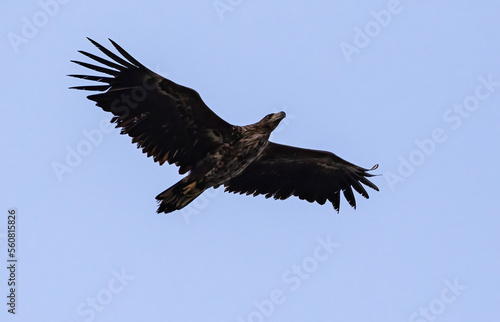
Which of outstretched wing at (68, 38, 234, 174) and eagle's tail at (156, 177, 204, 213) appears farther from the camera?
eagle's tail at (156, 177, 204, 213)

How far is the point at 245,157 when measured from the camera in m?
16.2

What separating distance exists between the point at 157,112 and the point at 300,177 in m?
3.31

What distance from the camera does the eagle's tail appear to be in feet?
51.9

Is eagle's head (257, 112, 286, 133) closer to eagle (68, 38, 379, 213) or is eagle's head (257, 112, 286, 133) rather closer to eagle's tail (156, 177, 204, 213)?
eagle (68, 38, 379, 213)

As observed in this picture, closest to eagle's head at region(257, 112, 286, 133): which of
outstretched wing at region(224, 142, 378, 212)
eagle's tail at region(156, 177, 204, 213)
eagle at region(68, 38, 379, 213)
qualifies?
eagle at region(68, 38, 379, 213)

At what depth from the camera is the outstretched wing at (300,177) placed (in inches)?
684

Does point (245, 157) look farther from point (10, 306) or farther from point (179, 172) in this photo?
point (10, 306)

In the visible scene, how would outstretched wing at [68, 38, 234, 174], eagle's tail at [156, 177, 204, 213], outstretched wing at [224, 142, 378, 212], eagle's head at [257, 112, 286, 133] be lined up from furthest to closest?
outstretched wing at [224, 142, 378, 212]
eagle's head at [257, 112, 286, 133]
eagle's tail at [156, 177, 204, 213]
outstretched wing at [68, 38, 234, 174]

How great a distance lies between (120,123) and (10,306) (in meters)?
3.48

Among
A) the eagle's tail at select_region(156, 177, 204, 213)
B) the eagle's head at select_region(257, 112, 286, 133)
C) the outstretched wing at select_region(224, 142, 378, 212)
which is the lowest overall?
the eagle's tail at select_region(156, 177, 204, 213)

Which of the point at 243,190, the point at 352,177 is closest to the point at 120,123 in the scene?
the point at 243,190

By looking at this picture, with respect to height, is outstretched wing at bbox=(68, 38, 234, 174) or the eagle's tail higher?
outstretched wing at bbox=(68, 38, 234, 174)

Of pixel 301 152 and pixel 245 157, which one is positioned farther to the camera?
pixel 301 152

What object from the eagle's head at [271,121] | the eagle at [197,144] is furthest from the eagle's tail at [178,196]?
the eagle's head at [271,121]
